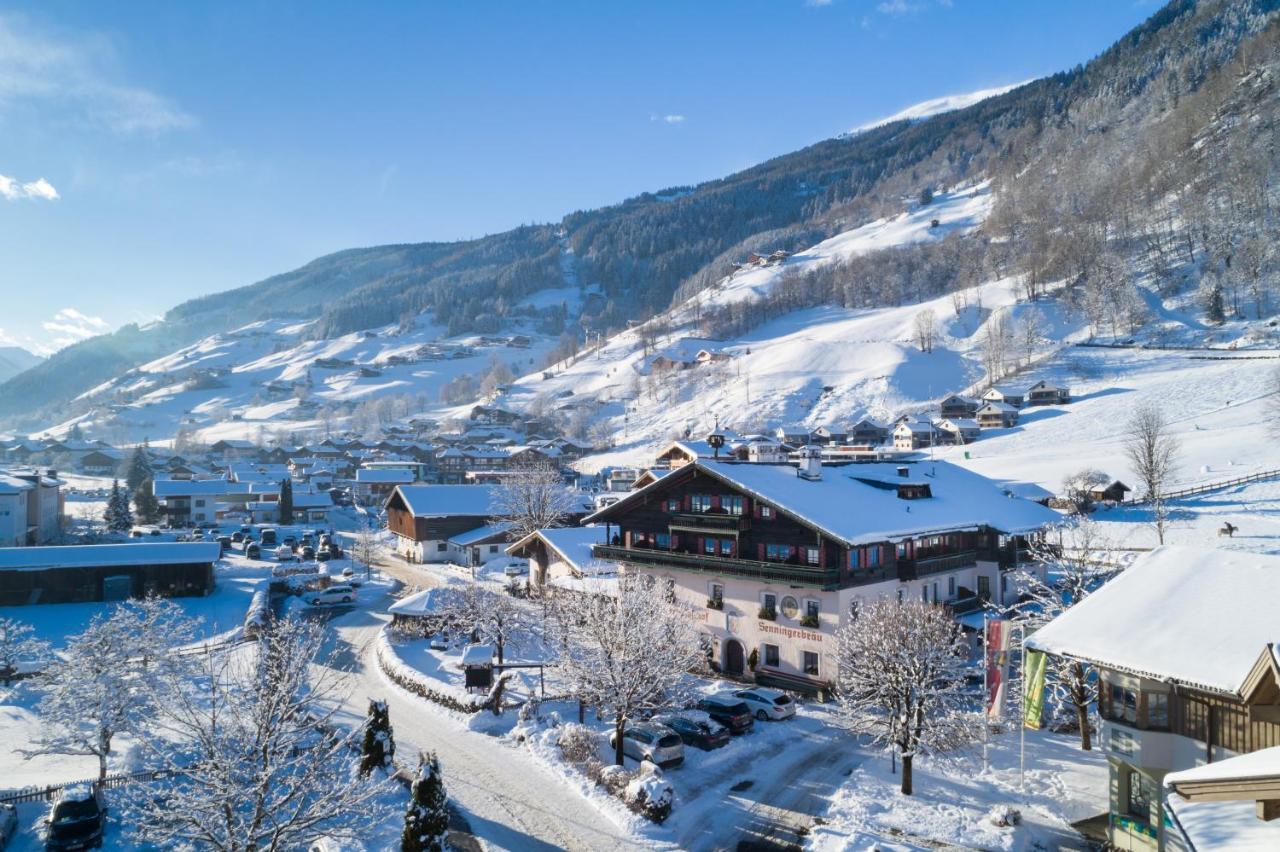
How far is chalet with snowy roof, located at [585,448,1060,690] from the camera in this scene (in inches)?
1281

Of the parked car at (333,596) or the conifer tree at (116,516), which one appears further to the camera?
the conifer tree at (116,516)

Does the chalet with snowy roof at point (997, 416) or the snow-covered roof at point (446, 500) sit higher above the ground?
the chalet with snowy roof at point (997, 416)

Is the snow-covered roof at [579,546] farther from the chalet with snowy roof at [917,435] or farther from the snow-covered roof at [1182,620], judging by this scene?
the chalet with snowy roof at [917,435]

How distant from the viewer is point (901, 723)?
21984 millimetres

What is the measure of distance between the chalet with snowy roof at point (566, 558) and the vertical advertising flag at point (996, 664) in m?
22.5

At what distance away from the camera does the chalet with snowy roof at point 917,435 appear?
362ft

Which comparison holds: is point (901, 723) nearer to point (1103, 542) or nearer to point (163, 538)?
point (1103, 542)

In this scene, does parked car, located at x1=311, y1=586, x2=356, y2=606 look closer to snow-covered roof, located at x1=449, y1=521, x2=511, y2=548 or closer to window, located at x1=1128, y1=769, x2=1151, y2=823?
snow-covered roof, located at x1=449, y1=521, x2=511, y2=548

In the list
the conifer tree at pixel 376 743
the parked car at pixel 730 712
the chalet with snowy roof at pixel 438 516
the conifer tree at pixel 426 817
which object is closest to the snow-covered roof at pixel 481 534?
the chalet with snowy roof at pixel 438 516

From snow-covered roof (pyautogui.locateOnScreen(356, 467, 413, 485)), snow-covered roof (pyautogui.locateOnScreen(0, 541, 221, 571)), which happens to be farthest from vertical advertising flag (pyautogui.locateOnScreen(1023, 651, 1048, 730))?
snow-covered roof (pyautogui.locateOnScreen(356, 467, 413, 485))

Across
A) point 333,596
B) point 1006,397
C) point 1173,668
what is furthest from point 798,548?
point 1006,397

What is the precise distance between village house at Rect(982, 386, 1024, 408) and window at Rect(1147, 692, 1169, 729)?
108819 millimetres

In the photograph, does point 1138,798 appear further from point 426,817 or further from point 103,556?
point 103,556

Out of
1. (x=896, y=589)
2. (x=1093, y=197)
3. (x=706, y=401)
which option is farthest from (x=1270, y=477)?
(x=1093, y=197)
